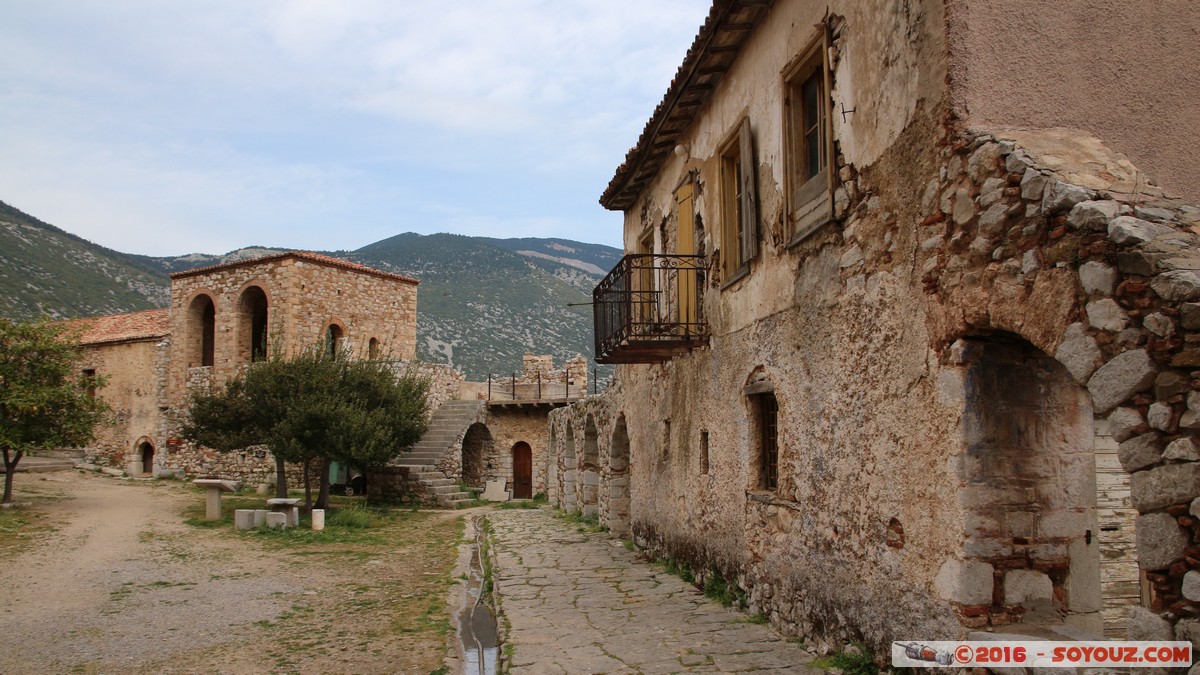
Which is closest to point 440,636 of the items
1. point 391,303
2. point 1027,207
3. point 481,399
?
point 1027,207

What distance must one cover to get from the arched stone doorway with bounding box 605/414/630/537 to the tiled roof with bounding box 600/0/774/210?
172 inches

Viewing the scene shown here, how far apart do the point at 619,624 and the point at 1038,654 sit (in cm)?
466

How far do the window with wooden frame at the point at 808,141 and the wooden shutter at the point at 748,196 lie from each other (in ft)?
2.60

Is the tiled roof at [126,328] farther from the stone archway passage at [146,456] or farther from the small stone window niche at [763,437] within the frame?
the small stone window niche at [763,437]

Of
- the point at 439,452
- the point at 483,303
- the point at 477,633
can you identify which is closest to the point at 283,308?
the point at 439,452

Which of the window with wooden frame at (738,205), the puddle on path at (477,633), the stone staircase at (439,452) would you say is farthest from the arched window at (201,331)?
the window with wooden frame at (738,205)

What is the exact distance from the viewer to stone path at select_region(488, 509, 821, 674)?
6.86m

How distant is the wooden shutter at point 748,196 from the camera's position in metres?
8.23

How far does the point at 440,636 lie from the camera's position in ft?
27.9

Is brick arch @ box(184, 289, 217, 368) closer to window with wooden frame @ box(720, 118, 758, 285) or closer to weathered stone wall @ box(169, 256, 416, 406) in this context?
weathered stone wall @ box(169, 256, 416, 406)

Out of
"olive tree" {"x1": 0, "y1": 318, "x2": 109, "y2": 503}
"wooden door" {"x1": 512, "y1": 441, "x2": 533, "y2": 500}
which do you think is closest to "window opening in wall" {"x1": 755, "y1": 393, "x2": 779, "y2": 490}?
"olive tree" {"x1": 0, "y1": 318, "x2": 109, "y2": 503}

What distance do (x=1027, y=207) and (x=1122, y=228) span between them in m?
0.67

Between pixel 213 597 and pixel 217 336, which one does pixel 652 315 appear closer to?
pixel 213 597

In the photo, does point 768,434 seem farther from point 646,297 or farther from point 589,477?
point 589,477
